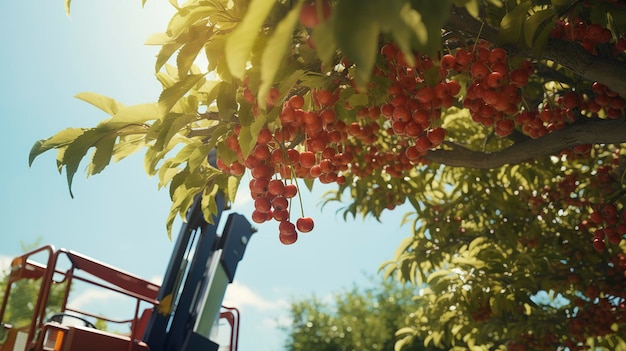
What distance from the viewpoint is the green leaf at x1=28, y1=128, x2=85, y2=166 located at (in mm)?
1701

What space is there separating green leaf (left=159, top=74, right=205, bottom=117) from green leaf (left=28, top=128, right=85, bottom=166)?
40 centimetres

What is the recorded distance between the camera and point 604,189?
3699mm

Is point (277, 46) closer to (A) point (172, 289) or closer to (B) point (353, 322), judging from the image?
(A) point (172, 289)

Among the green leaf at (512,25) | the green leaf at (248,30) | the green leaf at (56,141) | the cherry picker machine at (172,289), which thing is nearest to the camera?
the green leaf at (248,30)

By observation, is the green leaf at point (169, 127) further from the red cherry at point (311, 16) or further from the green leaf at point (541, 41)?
the green leaf at point (541, 41)

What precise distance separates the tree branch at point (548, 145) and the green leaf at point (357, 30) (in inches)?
69.7

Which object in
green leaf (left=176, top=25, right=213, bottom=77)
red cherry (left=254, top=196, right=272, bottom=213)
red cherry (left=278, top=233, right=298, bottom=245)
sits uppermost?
green leaf (left=176, top=25, right=213, bottom=77)

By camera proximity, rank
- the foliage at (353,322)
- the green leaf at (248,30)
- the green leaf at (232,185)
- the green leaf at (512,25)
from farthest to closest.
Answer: the foliage at (353,322), the green leaf at (232,185), the green leaf at (512,25), the green leaf at (248,30)

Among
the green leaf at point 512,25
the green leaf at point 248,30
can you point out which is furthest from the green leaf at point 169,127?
the green leaf at point 512,25

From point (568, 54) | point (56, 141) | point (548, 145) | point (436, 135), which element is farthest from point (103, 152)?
point (548, 145)

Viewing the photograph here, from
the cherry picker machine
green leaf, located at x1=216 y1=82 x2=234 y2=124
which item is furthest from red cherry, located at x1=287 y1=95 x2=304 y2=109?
the cherry picker machine

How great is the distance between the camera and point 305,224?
1800 millimetres

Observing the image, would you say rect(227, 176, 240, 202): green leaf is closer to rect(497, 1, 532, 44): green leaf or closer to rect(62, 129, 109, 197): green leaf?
rect(62, 129, 109, 197): green leaf

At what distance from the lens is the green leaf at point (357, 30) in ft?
2.11
